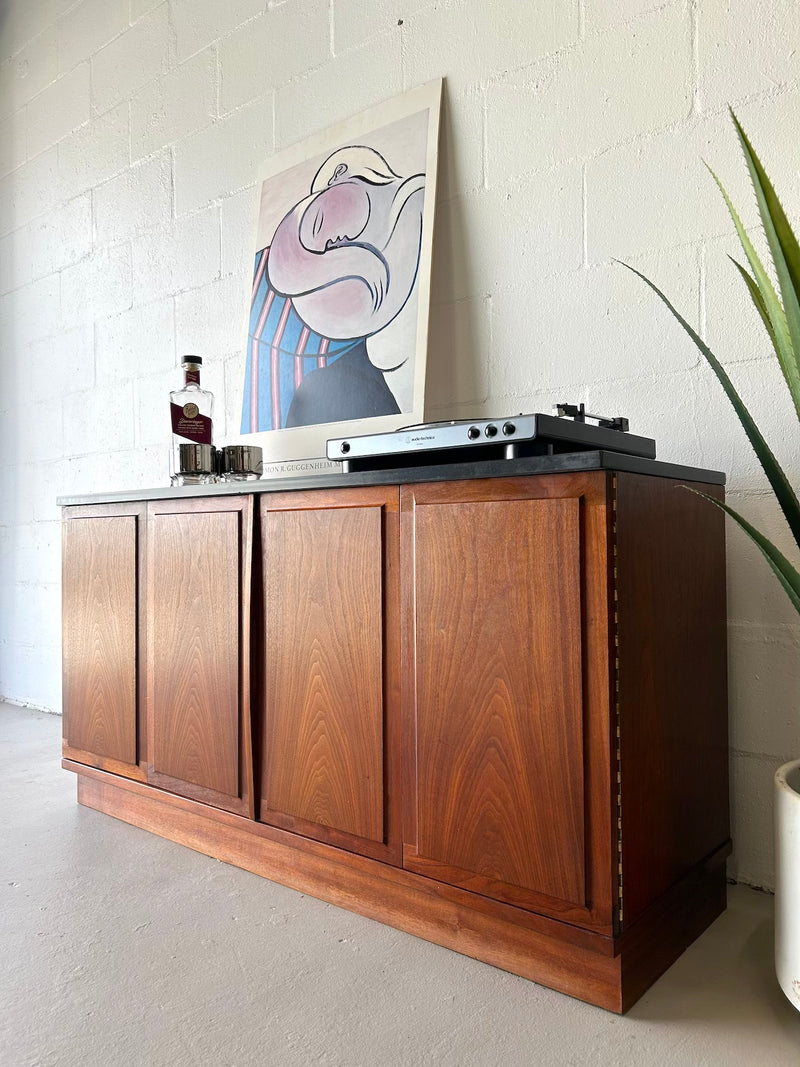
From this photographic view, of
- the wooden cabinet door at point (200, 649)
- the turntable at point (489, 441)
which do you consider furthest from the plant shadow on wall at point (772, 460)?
the wooden cabinet door at point (200, 649)

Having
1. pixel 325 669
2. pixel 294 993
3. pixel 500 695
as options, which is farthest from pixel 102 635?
pixel 500 695

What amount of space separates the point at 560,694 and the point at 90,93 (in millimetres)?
3019

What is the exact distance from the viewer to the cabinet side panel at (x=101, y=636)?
6.32 ft

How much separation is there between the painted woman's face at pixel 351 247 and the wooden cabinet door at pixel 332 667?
739mm

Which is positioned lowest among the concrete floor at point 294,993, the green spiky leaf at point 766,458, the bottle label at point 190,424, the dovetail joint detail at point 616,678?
the concrete floor at point 294,993

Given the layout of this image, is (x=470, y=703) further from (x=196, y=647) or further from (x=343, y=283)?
(x=343, y=283)

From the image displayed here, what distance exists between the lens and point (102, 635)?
6.58 ft

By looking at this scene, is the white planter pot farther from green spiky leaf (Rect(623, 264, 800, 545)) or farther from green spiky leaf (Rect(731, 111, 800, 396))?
green spiky leaf (Rect(731, 111, 800, 396))

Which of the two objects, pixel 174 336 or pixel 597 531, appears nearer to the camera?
pixel 597 531

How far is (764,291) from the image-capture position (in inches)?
46.2

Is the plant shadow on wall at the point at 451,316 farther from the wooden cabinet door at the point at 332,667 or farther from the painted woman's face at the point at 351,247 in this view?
the wooden cabinet door at the point at 332,667

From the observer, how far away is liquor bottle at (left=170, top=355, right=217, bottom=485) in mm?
2023

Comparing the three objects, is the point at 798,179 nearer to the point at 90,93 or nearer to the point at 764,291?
the point at 764,291

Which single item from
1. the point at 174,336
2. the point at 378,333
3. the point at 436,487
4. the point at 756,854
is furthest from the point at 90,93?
the point at 756,854
